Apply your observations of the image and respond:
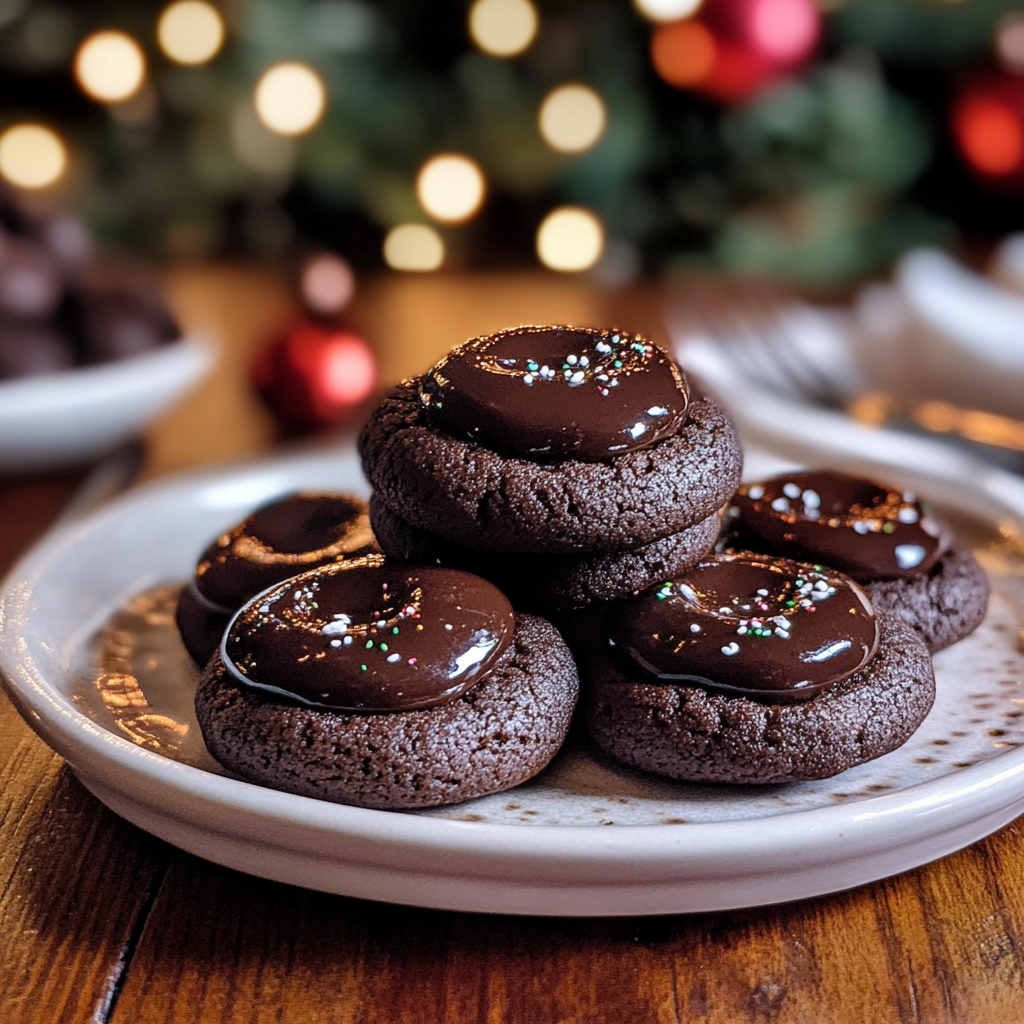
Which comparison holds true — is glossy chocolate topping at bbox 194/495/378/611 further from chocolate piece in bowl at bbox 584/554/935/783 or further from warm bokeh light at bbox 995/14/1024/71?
warm bokeh light at bbox 995/14/1024/71

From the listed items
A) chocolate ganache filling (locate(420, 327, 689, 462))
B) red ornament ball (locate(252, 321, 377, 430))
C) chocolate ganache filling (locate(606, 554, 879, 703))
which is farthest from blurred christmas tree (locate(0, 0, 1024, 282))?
chocolate ganache filling (locate(606, 554, 879, 703))

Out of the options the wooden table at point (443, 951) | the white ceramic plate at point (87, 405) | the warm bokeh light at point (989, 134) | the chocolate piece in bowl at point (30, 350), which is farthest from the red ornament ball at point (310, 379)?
the warm bokeh light at point (989, 134)

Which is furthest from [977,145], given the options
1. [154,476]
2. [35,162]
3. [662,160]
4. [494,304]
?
[35,162]

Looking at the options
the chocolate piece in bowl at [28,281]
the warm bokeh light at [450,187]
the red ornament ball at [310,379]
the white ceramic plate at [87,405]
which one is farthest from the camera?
the warm bokeh light at [450,187]

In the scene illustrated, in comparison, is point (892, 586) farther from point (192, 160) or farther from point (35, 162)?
point (35, 162)

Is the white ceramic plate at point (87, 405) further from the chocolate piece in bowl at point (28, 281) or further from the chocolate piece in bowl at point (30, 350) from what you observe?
the chocolate piece in bowl at point (28, 281)

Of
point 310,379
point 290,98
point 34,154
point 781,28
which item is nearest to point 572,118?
point 781,28
